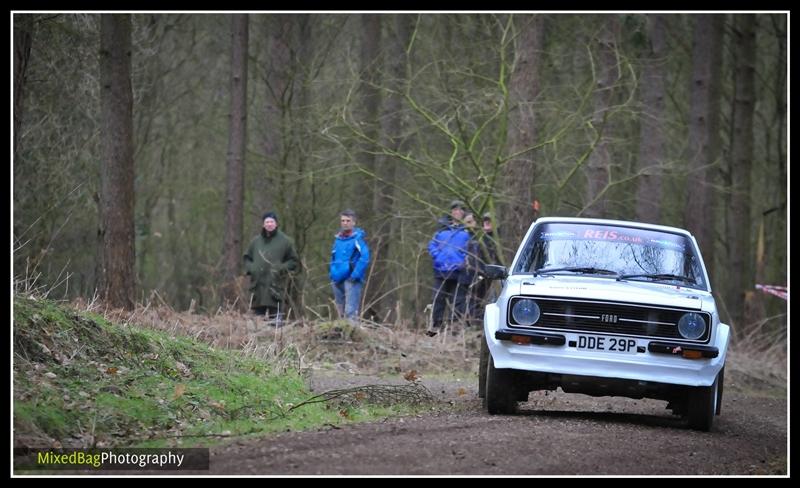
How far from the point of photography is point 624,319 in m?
9.88

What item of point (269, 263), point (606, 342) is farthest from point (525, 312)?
point (269, 263)

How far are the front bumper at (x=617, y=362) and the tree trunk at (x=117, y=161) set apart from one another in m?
7.50

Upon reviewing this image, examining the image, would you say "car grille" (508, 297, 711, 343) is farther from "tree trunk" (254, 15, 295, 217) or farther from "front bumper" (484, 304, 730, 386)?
"tree trunk" (254, 15, 295, 217)

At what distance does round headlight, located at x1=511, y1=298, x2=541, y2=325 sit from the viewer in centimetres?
1002

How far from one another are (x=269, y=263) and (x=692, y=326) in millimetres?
9737

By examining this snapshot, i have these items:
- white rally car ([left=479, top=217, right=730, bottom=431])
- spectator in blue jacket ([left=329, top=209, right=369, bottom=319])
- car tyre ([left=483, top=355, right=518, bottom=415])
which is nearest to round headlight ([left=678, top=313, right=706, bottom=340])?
white rally car ([left=479, top=217, right=730, bottom=431])

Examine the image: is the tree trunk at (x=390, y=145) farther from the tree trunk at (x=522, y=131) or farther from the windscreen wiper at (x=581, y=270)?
the windscreen wiper at (x=581, y=270)

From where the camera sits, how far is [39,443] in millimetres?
7586

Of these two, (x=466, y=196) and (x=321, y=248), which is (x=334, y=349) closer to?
(x=466, y=196)

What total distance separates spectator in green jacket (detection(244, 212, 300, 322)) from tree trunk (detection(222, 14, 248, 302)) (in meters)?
5.07

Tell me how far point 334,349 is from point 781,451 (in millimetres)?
7084

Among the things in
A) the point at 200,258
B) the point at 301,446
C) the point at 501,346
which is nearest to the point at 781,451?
the point at 501,346

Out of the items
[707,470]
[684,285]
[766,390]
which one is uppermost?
[684,285]

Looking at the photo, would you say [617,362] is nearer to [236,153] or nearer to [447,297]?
[447,297]
